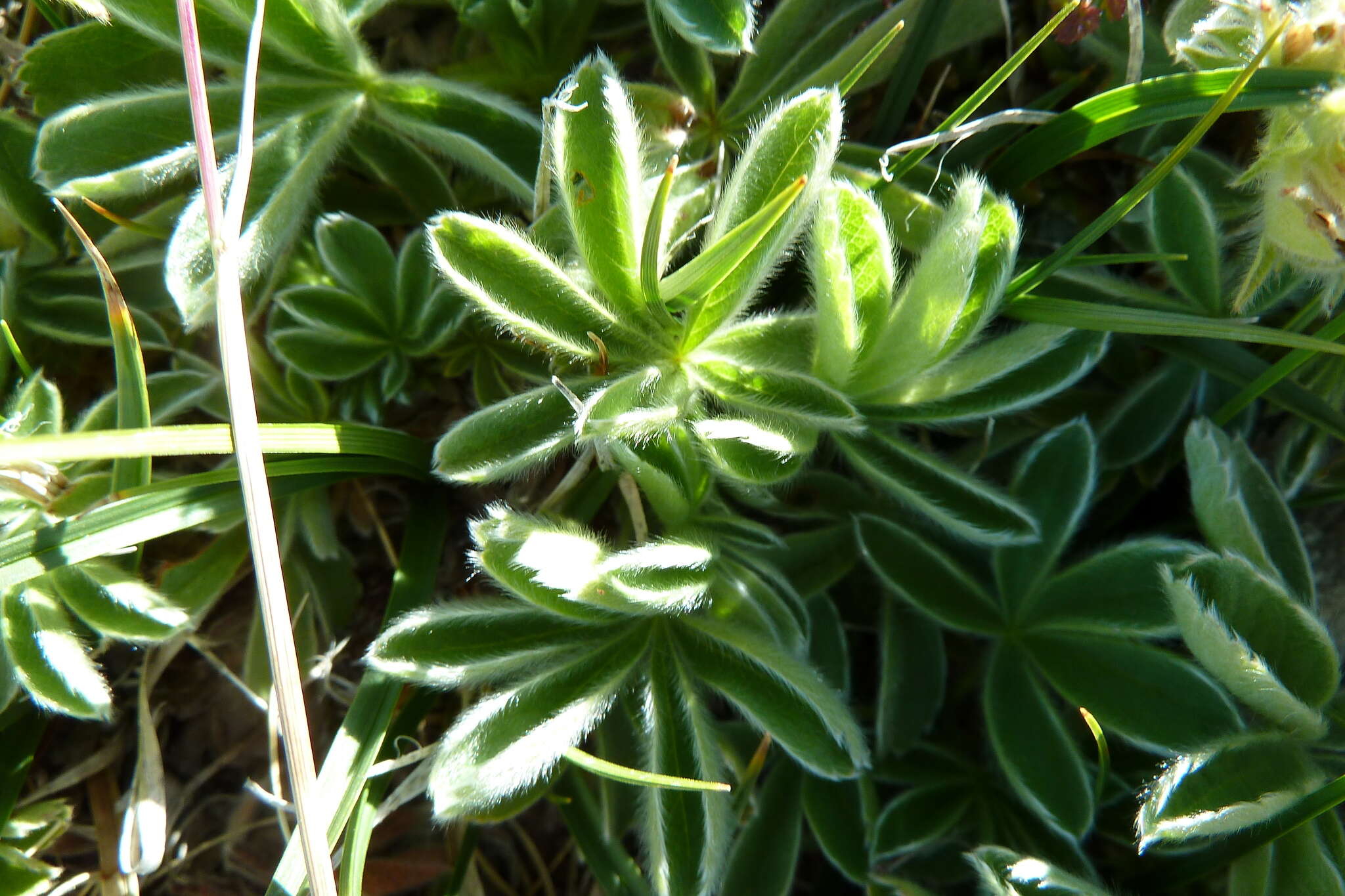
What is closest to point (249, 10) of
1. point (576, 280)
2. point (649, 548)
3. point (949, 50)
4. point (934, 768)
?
point (576, 280)

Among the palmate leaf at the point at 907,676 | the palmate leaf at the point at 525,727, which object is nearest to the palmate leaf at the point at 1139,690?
the palmate leaf at the point at 907,676

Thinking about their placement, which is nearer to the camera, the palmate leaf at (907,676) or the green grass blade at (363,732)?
the green grass blade at (363,732)

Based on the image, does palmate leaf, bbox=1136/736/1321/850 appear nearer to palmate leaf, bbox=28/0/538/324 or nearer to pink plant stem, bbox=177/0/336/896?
pink plant stem, bbox=177/0/336/896

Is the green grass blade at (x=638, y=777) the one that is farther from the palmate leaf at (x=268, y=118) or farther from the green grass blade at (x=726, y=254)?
the palmate leaf at (x=268, y=118)

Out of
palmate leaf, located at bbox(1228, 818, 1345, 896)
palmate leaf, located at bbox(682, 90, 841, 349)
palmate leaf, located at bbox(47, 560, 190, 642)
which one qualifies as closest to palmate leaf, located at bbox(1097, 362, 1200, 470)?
palmate leaf, located at bbox(1228, 818, 1345, 896)

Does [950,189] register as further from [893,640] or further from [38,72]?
[38,72]
